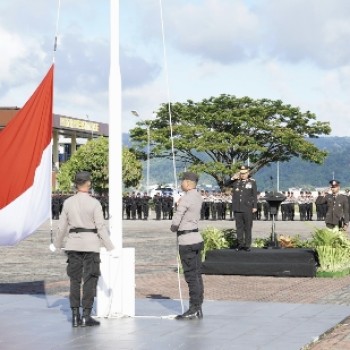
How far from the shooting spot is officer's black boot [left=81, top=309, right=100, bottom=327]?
10.1 m

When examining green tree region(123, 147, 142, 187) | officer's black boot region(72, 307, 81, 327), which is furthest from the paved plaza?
green tree region(123, 147, 142, 187)

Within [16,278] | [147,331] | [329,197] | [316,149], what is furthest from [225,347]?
[316,149]

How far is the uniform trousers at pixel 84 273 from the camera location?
10.1 meters

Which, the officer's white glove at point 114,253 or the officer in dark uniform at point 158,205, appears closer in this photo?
the officer's white glove at point 114,253

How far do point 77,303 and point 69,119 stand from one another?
3511 inches

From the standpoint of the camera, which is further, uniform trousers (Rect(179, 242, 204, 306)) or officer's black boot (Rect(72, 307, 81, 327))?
uniform trousers (Rect(179, 242, 204, 306))

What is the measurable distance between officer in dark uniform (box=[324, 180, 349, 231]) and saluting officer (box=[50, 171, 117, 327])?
29.7 feet

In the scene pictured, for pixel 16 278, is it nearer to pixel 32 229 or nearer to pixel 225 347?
pixel 32 229

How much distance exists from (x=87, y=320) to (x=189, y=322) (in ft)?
3.93

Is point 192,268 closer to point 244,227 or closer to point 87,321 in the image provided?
point 87,321

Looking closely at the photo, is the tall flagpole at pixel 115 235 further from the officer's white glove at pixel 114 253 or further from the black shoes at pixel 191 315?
the black shoes at pixel 191 315

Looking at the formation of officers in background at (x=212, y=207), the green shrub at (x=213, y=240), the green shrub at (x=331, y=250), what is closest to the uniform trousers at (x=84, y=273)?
the green shrub at (x=213, y=240)

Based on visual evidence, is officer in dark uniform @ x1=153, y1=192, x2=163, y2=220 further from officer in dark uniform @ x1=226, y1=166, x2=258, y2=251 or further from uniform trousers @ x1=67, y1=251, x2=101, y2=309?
uniform trousers @ x1=67, y1=251, x2=101, y2=309

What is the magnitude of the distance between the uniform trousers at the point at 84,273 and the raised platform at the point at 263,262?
6592 mm
